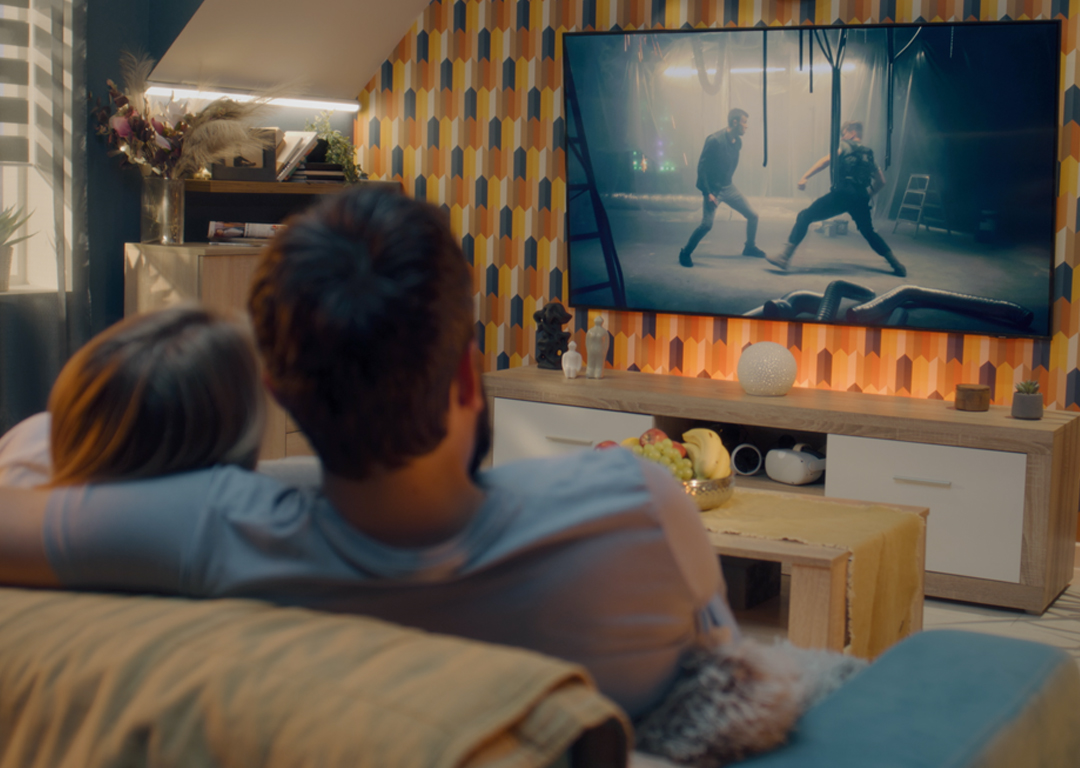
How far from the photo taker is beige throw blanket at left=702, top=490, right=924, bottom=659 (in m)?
2.36

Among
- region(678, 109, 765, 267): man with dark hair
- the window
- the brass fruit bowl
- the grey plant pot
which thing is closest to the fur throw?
the brass fruit bowl

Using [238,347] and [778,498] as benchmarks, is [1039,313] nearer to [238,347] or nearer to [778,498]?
[778,498]

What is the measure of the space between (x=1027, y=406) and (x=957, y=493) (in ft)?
1.24

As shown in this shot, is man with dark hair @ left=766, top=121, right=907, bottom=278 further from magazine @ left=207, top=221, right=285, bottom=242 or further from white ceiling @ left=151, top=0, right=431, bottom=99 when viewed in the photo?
magazine @ left=207, top=221, right=285, bottom=242

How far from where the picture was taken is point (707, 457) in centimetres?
264

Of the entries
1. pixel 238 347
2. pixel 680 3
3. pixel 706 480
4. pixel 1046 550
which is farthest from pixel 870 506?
pixel 680 3

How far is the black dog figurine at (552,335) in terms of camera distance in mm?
4523

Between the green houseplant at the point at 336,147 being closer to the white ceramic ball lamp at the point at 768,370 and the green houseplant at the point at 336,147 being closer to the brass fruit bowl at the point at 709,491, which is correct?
the white ceramic ball lamp at the point at 768,370

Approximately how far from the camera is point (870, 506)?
2730 millimetres

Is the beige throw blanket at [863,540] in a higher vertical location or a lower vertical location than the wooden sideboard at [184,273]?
lower

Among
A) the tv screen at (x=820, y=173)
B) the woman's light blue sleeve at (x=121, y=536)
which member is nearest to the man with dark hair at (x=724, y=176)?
the tv screen at (x=820, y=173)

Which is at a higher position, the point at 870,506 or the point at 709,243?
the point at 709,243

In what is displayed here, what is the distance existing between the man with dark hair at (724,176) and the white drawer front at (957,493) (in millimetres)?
997

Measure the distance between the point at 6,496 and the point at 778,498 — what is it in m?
2.17
